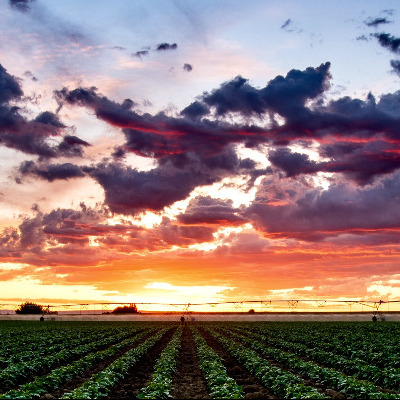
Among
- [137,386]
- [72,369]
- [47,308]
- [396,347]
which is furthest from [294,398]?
[47,308]

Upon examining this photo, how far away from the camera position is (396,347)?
112 feet

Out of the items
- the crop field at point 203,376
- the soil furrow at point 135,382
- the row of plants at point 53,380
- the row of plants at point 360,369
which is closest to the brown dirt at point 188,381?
the crop field at point 203,376

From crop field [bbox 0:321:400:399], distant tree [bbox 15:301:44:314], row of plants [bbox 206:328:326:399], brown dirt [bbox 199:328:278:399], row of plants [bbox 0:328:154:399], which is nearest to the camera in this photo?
row of plants [bbox 206:328:326:399]

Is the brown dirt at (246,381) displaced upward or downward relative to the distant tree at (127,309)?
upward

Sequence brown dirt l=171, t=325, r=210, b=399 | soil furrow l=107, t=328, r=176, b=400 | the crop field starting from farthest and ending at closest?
1. soil furrow l=107, t=328, r=176, b=400
2. brown dirt l=171, t=325, r=210, b=399
3. the crop field

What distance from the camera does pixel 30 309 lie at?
178 metres

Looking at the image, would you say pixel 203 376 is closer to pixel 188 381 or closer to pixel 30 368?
pixel 188 381

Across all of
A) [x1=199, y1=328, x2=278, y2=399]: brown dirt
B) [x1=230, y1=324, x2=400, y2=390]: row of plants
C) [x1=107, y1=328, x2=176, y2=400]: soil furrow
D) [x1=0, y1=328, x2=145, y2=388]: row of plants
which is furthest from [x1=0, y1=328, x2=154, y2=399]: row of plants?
[x1=230, y1=324, x2=400, y2=390]: row of plants

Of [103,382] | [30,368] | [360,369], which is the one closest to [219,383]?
[103,382]

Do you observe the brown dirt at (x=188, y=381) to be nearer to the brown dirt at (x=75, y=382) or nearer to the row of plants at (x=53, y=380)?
the brown dirt at (x=75, y=382)

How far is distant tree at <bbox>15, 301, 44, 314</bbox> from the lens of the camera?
176 metres

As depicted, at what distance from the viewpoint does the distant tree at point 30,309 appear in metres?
176

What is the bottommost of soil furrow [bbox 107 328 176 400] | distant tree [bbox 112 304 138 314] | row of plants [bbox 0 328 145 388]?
distant tree [bbox 112 304 138 314]

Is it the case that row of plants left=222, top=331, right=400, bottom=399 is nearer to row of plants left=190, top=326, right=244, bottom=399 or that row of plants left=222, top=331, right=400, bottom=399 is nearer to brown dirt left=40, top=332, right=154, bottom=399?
row of plants left=190, top=326, right=244, bottom=399
